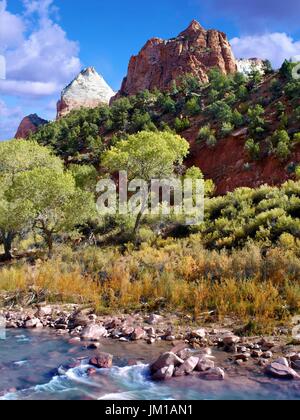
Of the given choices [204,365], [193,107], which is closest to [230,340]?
[204,365]

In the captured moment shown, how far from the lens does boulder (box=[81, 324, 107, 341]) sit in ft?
29.6

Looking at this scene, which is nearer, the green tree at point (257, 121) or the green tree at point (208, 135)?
the green tree at point (257, 121)

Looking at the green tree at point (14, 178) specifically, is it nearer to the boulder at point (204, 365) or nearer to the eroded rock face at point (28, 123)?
the boulder at point (204, 365)

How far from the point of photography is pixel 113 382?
680cm

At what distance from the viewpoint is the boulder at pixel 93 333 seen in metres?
9.01

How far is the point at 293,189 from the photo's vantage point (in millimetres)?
17844

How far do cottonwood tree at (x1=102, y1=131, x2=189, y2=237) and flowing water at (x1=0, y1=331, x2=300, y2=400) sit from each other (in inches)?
470

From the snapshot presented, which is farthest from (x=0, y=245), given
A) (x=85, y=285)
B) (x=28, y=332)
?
(x=28, y=332)

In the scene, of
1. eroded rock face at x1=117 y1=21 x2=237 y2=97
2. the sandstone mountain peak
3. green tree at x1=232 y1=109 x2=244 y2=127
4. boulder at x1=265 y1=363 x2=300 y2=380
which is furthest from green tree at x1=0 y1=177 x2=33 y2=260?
the sandstone mountain peak

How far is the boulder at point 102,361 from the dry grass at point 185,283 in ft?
9.31

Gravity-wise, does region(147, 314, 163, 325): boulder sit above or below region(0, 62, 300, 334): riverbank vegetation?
below

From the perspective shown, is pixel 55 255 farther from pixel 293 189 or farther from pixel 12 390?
pixel 12 390

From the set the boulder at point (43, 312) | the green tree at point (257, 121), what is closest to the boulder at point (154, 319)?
the boulder at point (43, 312)

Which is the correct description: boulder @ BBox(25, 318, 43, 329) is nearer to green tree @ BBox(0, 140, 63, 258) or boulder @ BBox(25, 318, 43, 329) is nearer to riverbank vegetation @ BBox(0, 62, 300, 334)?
riverbank vegetation @ BBox(0, 62, 300, 334)
